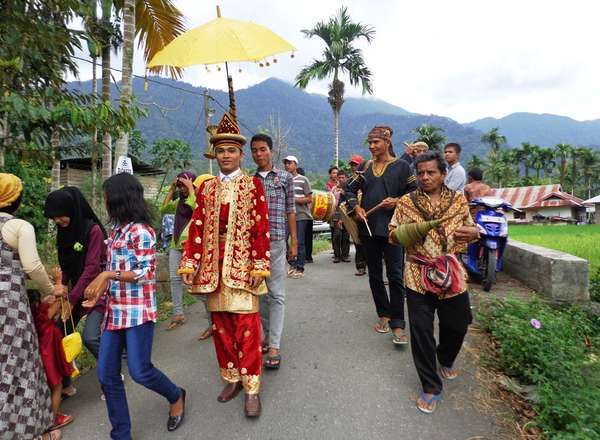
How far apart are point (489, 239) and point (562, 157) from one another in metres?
68.3

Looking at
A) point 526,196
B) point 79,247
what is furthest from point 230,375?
point 526,196

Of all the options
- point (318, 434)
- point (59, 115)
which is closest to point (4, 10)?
point (59, 115)

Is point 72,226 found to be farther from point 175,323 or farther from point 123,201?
point 175,323

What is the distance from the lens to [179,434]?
2514 millimetres

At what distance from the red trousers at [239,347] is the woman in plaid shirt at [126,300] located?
0.50 m

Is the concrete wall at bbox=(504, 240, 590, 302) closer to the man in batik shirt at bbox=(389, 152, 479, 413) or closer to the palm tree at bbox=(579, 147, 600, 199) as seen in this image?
the man in batik shirt at bbox=(389, 152, 479, 413)

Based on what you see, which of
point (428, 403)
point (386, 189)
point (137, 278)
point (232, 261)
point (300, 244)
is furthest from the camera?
point (300, 244)

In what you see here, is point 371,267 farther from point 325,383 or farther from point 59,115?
point 59,115

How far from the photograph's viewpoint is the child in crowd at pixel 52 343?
8.80 ft

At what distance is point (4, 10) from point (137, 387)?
369cm

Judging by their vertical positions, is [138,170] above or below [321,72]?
below

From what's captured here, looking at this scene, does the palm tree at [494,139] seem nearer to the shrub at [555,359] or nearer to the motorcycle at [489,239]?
the motorcycle at [489,239]

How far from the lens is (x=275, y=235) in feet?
11.4

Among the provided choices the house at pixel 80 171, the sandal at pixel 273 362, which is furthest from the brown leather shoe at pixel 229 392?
the house at pixel 80 171
